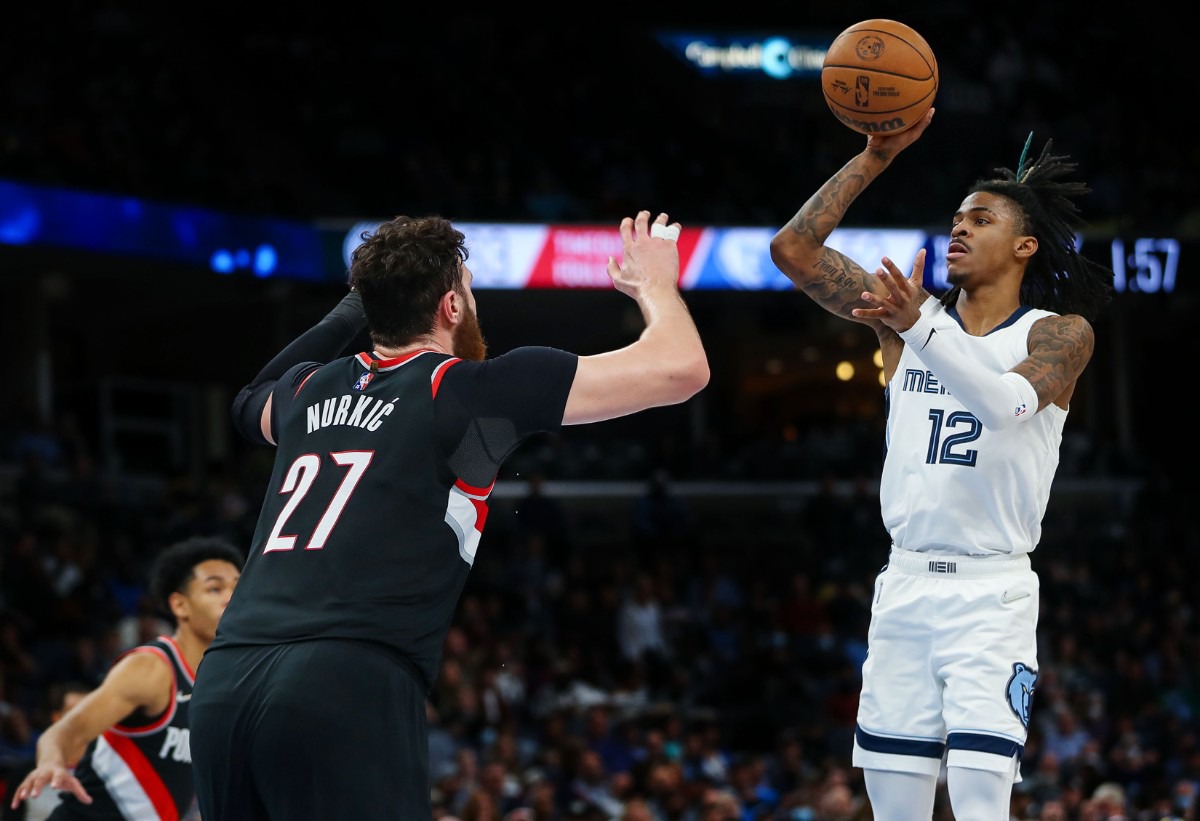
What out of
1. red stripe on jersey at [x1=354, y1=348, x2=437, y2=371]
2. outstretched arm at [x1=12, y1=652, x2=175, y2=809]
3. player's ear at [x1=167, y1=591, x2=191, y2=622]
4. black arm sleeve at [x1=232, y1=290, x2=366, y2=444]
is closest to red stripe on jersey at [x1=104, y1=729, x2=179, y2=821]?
outstretched arm at [x1=12, y1=652, x2=175, y2=809]

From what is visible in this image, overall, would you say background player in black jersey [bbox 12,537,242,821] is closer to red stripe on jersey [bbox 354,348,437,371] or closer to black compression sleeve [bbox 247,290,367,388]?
black compression sleeve [bbox 247,290,367,388]

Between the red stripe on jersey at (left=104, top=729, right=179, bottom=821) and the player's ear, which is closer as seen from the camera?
the red stripe on jersey at (left=104, top=729, right=179, bottom=821)

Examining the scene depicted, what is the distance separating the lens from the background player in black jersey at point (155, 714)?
5.71 meters

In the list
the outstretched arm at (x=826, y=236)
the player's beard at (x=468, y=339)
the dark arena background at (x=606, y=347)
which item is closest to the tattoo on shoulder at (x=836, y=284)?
the outstretched arm at (x=826, y=236)

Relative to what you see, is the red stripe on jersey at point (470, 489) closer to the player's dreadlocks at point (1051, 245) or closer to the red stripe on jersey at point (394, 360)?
the red stripe on jersey at point (394, 360)

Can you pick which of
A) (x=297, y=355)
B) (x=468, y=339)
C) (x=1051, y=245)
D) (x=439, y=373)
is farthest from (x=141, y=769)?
(x=1051, y=245)

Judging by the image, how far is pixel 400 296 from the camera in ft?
12.3

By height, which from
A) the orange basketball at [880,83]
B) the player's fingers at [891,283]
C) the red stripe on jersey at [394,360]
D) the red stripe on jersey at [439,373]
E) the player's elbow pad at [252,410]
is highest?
the orange basketball at [880,83]

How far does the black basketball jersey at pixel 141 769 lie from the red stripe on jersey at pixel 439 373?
2648mm

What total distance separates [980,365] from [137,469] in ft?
59.7

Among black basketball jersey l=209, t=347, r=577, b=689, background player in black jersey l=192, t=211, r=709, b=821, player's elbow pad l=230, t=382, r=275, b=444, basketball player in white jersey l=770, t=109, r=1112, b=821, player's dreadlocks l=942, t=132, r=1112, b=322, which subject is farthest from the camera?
player's dreadlocks l=942, t=132, r=1112, b=322

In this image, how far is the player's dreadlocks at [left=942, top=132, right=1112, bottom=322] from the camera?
5.27 meters

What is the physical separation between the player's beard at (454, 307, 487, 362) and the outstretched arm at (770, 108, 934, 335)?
1.53m

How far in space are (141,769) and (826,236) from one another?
10.2ft
